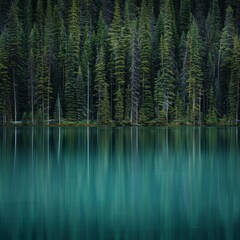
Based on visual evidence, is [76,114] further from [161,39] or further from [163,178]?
[163,178]

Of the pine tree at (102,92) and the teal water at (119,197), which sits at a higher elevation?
the pine tree at (102,92)

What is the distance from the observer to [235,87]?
7131 cm

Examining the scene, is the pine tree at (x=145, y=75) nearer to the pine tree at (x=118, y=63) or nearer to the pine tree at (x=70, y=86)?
the pine tree at (x=118, y=63)

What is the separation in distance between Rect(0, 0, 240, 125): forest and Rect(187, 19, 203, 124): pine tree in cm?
14

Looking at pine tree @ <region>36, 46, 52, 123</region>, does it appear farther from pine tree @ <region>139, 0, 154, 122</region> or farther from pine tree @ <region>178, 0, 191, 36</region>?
pine tree @ <region>178, 0, 191, 36</region>

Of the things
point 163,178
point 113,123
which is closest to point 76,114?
point 113,123

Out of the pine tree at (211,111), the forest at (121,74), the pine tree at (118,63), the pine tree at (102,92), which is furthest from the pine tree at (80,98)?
the pine tree at (211,111)

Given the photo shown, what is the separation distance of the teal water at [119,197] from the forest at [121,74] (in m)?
43.8

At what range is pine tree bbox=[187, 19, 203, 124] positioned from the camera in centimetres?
7088

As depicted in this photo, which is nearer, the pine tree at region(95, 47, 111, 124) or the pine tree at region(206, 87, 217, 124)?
the pine tree at region(95, 47, 111, 124)

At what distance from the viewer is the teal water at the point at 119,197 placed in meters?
11.5

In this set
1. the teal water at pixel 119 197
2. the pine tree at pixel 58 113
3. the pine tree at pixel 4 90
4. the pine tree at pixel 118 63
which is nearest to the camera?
the teal water at pixel 119 197

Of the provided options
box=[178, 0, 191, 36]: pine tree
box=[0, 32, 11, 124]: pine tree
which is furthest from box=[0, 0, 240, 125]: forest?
box=[178, 0, 191, 36]: pine tree

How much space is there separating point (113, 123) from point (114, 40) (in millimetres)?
12333
